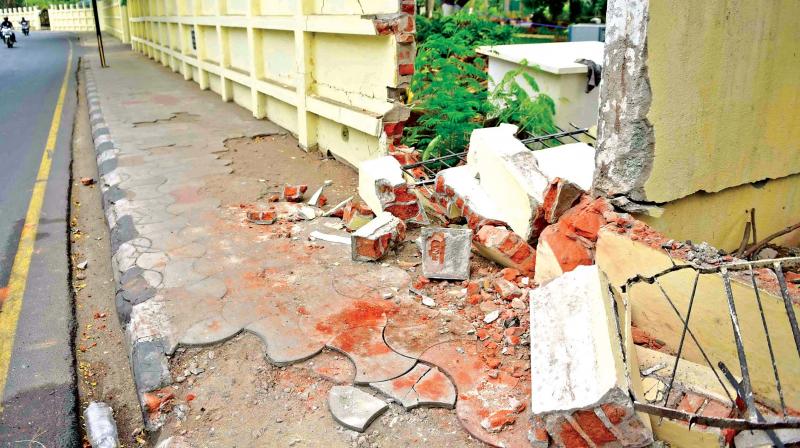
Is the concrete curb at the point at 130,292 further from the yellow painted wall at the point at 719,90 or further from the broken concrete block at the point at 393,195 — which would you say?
the yellow painted wall at the point at 719,90

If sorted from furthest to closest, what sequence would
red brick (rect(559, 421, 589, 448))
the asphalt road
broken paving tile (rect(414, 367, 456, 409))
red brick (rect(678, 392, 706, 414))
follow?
the asphalt road < broken paving tile (rect(414, 367, 456, 409)) < red brick (rect(678, 392, 706, 414)) < red brick (rect(559, 421, 589, 448))

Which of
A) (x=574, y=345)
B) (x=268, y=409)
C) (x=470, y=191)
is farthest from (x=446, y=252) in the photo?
(x=268, y=409)

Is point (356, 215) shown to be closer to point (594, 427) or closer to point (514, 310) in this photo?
point (514, 310)

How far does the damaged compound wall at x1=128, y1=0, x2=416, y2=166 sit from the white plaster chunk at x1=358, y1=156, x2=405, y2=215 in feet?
2.66

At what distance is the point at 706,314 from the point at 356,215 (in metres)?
2.75

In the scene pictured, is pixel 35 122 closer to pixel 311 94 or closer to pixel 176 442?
pixel 311 94

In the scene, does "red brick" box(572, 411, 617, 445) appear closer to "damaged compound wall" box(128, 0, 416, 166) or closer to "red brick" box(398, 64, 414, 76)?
"damaged compound wall" box(128, 0, 416, 166)

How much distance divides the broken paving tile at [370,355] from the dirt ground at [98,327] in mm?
999

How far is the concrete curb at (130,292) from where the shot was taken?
2785 mm

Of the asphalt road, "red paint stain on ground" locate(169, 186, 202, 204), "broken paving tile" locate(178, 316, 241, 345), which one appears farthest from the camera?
"red paint stain on ground" locate(169, 186, 202, 204)

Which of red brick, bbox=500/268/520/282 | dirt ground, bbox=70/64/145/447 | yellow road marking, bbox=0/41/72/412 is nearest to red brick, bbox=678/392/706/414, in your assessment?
red brick, bbox=500/268/520/282

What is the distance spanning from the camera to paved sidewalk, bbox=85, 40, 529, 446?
2574 millimetres

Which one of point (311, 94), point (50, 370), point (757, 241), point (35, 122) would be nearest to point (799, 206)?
point (757, 241)

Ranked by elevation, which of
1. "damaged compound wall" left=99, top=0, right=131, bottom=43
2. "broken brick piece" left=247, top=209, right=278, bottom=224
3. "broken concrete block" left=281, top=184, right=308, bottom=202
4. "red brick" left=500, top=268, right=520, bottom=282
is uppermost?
"damaged compound wall" left=99, top=0, right=131, bottom=43
